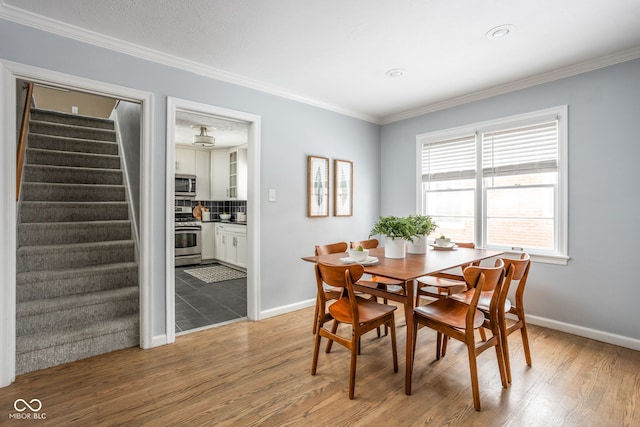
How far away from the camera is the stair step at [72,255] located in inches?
115

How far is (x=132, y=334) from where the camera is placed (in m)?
2.81

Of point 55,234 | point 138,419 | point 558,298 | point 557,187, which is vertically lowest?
point 138,419

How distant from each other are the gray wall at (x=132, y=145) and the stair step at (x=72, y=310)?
88 centimetres

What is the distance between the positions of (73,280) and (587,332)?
478 centimetres

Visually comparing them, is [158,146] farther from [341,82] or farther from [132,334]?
[341,82]

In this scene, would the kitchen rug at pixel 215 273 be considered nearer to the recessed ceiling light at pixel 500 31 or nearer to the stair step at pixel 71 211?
the stair step at pixel 71 211

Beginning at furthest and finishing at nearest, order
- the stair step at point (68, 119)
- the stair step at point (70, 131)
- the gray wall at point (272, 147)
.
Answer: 1. the stair step at point (68, 119)
2. the stair step at point (70, 131)
3. the gray wall at point (272, 147)

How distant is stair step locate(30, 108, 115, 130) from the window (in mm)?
4582

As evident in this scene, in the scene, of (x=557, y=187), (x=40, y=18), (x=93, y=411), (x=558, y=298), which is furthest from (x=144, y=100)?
(x=558, y=298)

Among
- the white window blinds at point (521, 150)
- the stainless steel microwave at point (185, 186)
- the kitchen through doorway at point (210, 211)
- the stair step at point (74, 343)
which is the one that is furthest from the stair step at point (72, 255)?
the white window blinds at point (521, 150)

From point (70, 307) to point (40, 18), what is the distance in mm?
2220

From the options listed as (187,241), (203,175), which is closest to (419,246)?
(187,241)

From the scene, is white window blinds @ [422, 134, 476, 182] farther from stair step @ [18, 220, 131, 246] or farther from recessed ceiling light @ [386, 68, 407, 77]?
stair step @ [18, 220, 131, 246]

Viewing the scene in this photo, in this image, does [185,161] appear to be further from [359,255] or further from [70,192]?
[359,255]
